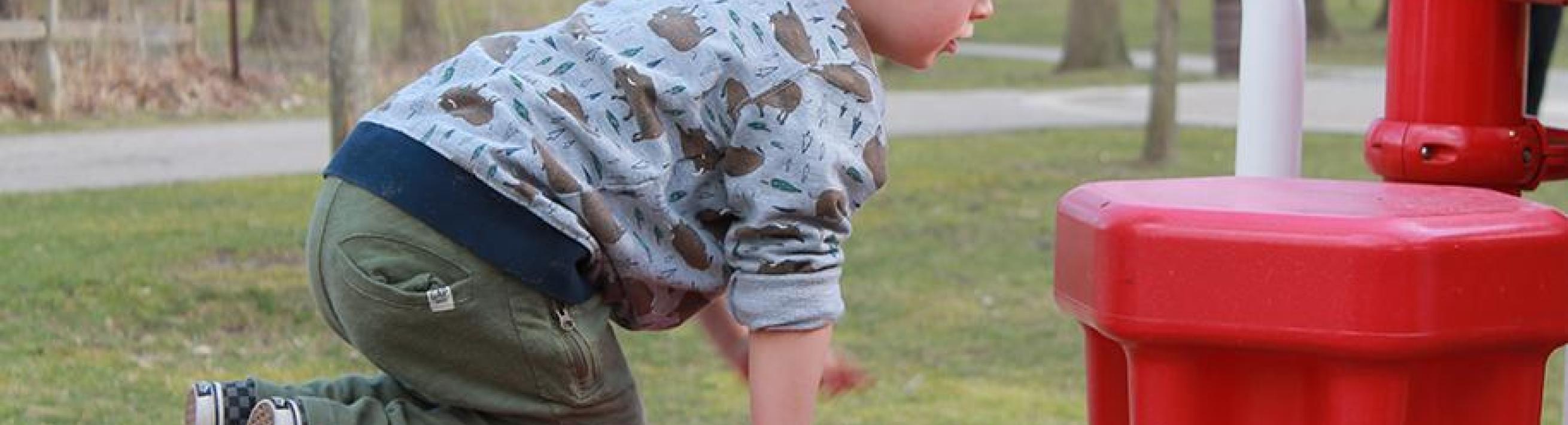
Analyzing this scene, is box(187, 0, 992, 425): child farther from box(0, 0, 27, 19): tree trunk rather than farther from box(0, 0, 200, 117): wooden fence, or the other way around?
box(0, 0, 27, 19): tree trunk

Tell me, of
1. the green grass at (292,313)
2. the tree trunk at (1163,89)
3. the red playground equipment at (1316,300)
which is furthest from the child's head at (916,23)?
the tree trunk at (1163,89)

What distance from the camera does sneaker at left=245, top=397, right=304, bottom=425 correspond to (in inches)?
91.8

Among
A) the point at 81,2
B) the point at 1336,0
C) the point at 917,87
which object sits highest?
the point at 81,2

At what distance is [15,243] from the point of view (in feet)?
21.2

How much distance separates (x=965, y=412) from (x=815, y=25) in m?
2.21

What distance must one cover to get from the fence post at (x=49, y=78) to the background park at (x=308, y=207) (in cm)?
1

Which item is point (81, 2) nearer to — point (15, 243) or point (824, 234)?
point (15, 243)

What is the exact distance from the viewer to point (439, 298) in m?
2.29

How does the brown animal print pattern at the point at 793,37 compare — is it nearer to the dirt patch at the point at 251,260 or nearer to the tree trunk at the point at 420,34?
the dirt patch at the point at 251,260

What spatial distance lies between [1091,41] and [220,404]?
54.8ft

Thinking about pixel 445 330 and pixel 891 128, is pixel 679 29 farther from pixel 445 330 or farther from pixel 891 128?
pixel 891 128

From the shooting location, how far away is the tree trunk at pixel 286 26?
16.9 m

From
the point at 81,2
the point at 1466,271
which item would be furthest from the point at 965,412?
the point at 81,2

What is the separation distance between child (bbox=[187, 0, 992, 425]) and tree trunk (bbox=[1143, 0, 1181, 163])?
7.26 meters
